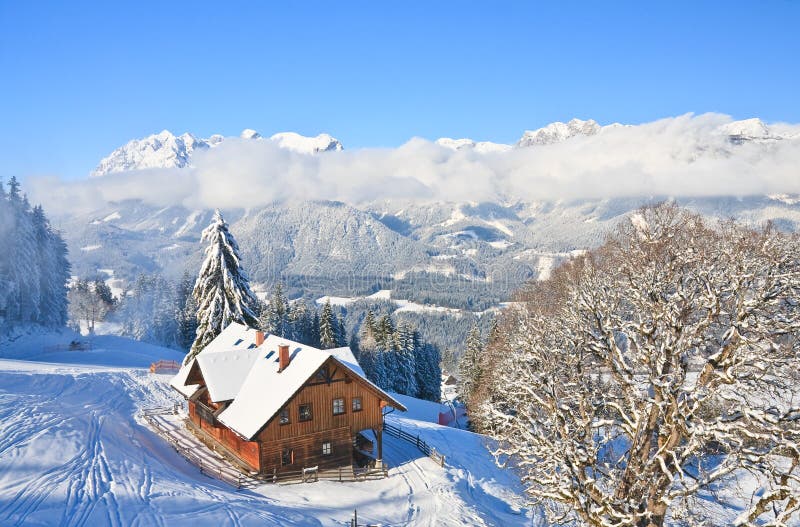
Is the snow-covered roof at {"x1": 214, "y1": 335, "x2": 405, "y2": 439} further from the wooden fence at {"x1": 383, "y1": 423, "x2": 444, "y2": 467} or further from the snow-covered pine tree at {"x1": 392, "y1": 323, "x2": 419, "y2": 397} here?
the snow-covered pine tree at {"x1": 392, "y1": 323, "x2": 419, "y2": 397}

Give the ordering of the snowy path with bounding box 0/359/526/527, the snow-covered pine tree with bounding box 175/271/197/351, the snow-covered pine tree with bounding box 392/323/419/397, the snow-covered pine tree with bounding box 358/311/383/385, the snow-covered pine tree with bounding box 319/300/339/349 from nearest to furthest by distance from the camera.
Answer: the snowy path with bounding box 0/359/526/527, the snow-covered pine tree with bounding box 358/311/383/385, the snow-covered pine tree with bounding box 319/300/339/349, the snow-covered pine tree with bounding box 392/323/419/397, the snow-covered pine tree with bounding box 175/271/197/351

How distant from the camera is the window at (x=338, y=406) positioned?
90.5 feet

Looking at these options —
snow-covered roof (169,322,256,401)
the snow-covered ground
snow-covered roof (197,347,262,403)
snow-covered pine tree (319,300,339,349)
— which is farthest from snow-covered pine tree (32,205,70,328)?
snow-covered roof (197,347,262,403)

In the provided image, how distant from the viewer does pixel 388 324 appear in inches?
2559

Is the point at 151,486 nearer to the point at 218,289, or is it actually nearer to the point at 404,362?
the point at 218,289

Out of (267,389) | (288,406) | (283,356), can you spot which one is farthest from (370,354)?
(288,406)

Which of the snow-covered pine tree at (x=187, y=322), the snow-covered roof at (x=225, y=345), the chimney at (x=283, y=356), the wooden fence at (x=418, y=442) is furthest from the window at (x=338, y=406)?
the snow-covered pine tree at (x=187, y=322)

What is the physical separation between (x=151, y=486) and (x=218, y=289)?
2034 cm

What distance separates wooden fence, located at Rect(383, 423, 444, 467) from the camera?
97.3 ft

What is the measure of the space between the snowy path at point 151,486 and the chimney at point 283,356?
646cm

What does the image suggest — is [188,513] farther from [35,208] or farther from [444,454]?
[35,208]

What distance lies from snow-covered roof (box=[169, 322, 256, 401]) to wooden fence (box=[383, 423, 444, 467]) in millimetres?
11028

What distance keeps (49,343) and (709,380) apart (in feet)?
228

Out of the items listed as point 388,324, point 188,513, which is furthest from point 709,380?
point 388,324
